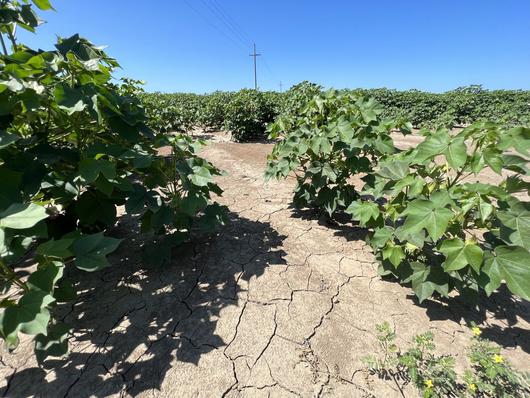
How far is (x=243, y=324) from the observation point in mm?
1700

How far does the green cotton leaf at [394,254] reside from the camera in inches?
69.2

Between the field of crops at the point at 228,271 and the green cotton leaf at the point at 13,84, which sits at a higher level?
the green cotton leaf at the point at 13,84

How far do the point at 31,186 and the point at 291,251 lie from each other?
1904 millimetres

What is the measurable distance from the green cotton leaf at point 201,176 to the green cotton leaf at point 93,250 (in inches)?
27.1

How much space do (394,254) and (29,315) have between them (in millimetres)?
1917

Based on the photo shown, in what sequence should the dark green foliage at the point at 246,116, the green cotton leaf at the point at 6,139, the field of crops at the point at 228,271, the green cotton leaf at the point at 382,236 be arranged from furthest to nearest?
the dark green foliage at the point at 246,116 → the green cotton leaf at the point at 382,236 → the field of crops at the point at 228,271 → the green cotton leaf at the point at 6,139

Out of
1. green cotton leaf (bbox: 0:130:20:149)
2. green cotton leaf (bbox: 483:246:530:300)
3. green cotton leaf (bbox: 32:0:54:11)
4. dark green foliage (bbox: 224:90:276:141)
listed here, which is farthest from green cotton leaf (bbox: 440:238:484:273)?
dark green foliage (bbox: 224:90:276:141)

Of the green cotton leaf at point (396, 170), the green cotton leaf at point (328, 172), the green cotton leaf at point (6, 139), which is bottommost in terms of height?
the green cotton leaf at point (328, 172)

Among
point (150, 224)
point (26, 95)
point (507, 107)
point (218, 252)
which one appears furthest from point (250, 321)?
point (507, 107)

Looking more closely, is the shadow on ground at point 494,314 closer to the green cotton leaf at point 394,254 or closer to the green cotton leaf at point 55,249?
the green cotton leaf at point 394,254

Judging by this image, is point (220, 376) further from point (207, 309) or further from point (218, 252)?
point (218, 252)

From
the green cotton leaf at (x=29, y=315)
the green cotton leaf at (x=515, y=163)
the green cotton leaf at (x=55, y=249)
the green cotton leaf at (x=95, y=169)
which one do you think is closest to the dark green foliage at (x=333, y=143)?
the green cotton leaf at (x=515, y=163)

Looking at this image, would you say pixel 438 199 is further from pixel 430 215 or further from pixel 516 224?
pixel 516 224

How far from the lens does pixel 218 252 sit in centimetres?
240
